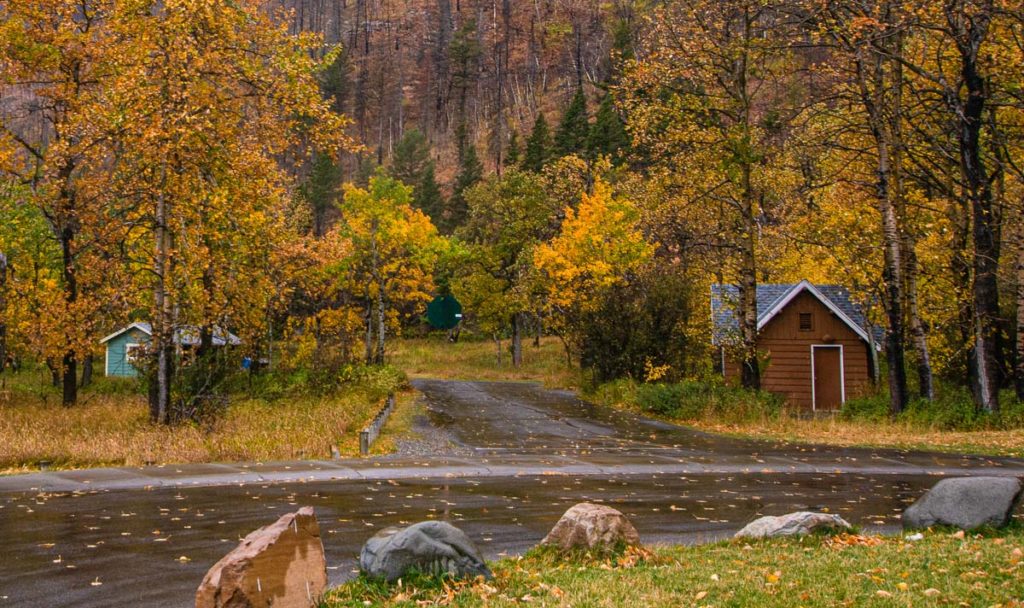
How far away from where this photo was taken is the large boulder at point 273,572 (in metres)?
5.90

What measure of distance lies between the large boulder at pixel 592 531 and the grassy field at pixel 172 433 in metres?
9.57

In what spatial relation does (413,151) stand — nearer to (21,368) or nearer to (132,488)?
(21,368)

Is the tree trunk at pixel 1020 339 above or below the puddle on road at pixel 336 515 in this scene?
above

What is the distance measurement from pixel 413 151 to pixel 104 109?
88.7m

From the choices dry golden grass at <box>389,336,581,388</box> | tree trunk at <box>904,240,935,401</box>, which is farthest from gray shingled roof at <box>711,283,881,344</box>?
dry golden grass at <box>389,336,581,388</box>

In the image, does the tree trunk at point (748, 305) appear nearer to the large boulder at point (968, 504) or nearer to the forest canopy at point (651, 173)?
the forest canopy at point (651, 173)

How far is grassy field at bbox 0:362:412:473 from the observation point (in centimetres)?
1573

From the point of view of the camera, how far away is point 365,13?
17688 centimetres

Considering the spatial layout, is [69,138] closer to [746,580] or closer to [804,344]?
[746,580]

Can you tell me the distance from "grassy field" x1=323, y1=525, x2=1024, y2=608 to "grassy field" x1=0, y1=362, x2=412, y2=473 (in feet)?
33.0

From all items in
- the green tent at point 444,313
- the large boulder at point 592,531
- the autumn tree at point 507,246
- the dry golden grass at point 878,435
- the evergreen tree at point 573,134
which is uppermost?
the evergreen tree at point 573,134

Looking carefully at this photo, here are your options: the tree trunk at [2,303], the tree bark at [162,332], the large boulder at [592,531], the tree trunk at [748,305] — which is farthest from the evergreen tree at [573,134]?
the large boulder at [592,531]

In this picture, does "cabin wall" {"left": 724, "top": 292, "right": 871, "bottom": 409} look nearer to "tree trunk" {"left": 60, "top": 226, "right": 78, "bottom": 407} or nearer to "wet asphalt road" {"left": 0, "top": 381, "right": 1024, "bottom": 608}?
"wet asphalt road" {"left": 0, "top": 381, "right": 1024, "bottom": 608}

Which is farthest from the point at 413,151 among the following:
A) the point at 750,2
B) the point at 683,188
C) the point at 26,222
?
the point at 750,2
